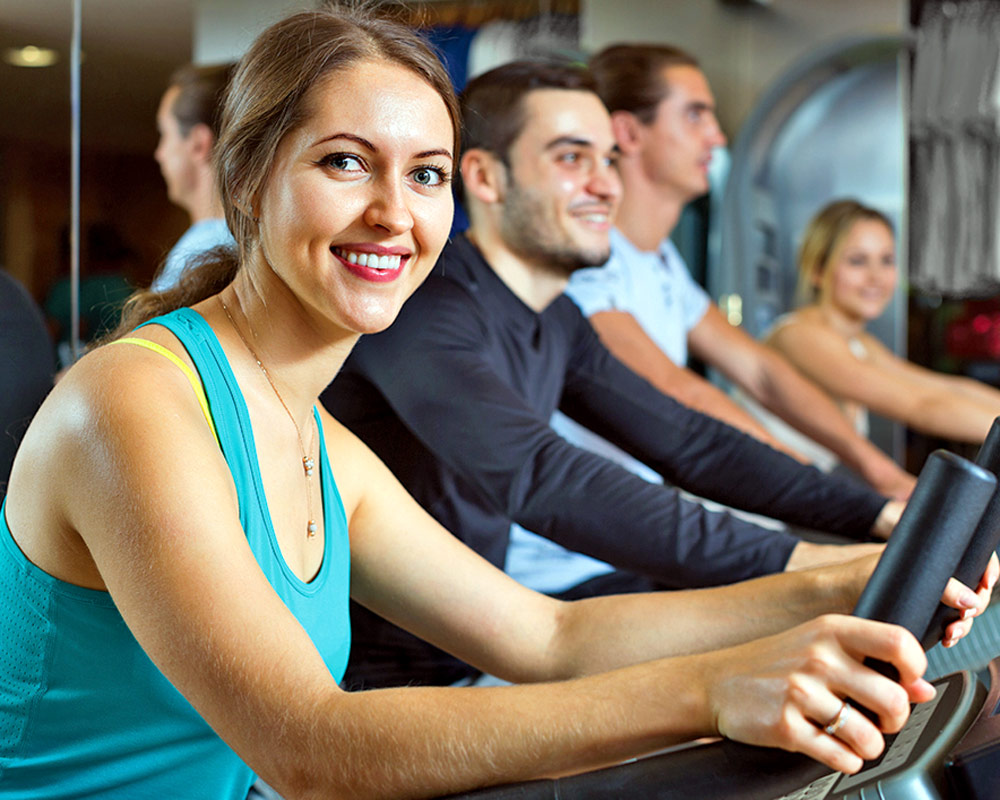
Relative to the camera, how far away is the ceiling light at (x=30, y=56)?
64.1 inches

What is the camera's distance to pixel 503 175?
1999 millimetres

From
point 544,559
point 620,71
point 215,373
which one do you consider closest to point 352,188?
point 215,373

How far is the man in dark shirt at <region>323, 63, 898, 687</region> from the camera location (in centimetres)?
148

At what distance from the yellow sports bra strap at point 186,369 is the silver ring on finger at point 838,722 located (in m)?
0.54

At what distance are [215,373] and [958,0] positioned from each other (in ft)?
13.2

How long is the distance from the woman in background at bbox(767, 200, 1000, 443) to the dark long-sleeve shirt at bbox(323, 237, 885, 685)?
1.51 metres

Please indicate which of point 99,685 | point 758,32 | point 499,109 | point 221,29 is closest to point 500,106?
point 499,109

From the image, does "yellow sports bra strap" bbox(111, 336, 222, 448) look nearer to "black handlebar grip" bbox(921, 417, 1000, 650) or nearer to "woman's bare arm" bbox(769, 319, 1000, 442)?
"black handlebar grip" bbox(921, 417, 1000, 650)

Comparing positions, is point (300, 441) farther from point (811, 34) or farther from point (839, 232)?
point (811, 34)

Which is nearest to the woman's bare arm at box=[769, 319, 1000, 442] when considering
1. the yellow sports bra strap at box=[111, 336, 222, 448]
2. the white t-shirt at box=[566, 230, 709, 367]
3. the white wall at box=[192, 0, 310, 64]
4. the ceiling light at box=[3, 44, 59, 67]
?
the white t-shirt at box=[566, 230, 709, 367]

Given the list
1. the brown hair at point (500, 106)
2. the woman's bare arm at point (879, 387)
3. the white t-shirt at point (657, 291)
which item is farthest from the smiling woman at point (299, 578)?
the woman's bare arm at point (879, 387)

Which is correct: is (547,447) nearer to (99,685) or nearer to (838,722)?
(99,685)

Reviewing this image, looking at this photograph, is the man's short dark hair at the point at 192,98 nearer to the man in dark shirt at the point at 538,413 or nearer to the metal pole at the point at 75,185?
the metal pole at the point at 75,185

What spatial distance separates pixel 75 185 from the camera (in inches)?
68.7
